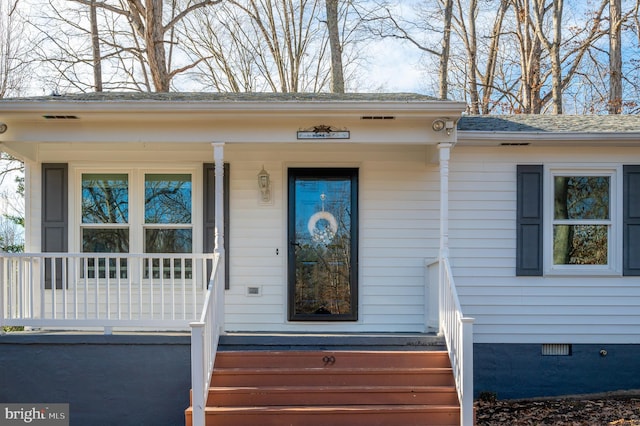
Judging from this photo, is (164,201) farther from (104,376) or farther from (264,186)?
(104,376)

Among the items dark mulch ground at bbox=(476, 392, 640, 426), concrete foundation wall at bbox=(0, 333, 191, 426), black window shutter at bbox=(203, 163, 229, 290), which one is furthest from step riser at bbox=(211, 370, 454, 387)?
black window shutter at bbox=(203, 163, 229, 290)

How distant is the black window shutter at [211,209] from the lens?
22.3 ft

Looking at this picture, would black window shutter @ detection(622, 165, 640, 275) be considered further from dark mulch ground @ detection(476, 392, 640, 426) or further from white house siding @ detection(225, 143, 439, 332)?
white house siding @ detection(225, 143, 439, 332)

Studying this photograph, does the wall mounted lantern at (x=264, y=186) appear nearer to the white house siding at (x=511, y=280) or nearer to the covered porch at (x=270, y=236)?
the covered porch at (x=270, y=236)

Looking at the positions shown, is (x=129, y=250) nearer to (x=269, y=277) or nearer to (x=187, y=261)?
(x=187, y=261)

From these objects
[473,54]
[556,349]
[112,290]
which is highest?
[473,54]

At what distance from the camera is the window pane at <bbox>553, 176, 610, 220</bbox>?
6.76m

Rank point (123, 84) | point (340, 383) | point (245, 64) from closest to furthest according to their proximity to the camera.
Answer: point (340, 383), point (123, 84), point (245, 64)

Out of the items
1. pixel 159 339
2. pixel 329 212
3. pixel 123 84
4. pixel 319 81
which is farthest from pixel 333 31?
pixel 159 339

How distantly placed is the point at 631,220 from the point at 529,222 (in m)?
1.13

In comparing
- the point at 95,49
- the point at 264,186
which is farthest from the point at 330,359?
the point at 95,49

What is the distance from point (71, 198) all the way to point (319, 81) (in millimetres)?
13057

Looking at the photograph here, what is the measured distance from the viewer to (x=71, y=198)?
682 centimetres

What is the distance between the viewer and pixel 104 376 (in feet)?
19.3
